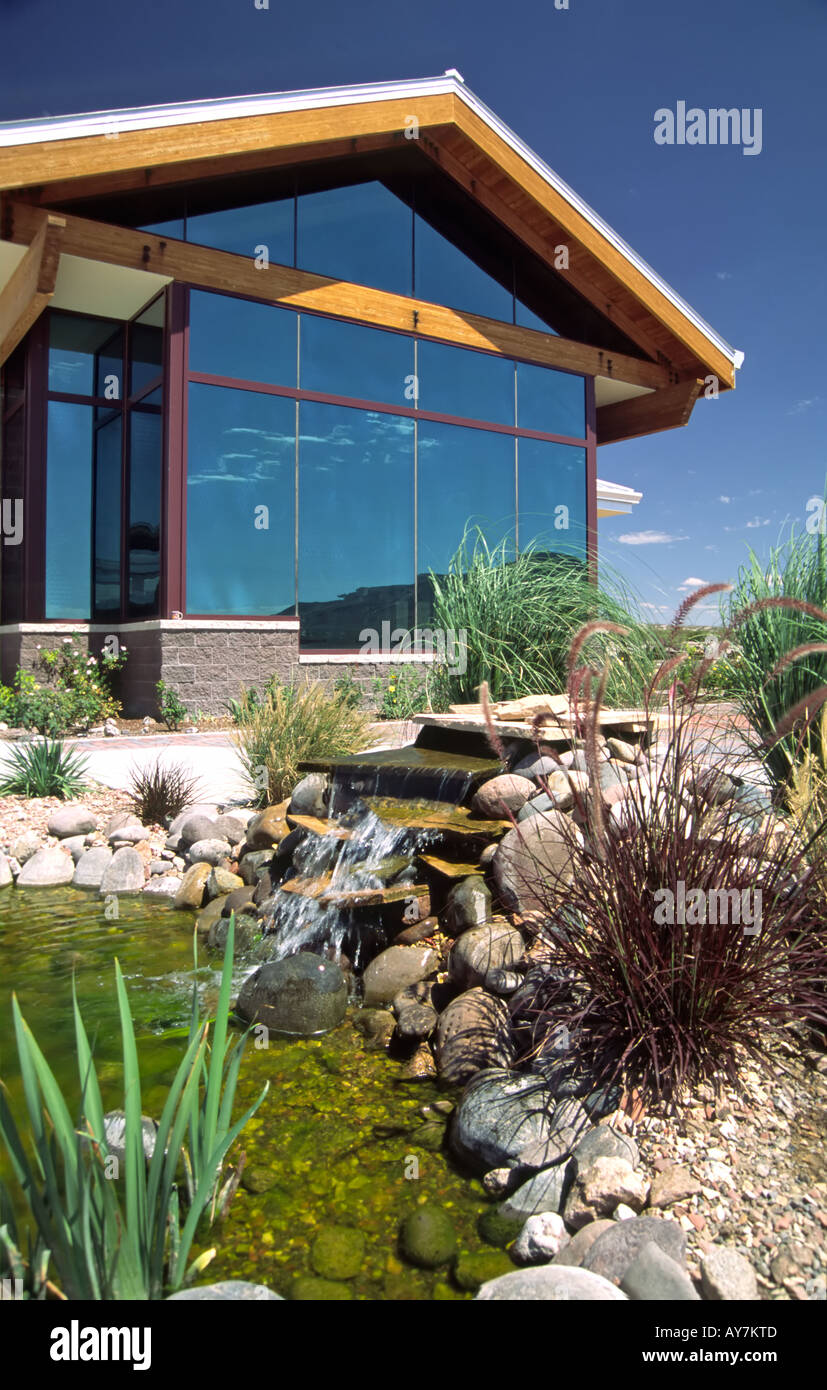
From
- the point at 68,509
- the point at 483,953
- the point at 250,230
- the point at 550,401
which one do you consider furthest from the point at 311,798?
the point at 550,401

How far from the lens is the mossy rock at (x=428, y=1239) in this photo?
2.36 metres

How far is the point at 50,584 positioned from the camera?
11.8 m

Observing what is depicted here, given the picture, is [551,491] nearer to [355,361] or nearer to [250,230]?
[355,361]

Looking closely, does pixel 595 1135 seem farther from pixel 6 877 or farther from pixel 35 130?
pixel 35 130

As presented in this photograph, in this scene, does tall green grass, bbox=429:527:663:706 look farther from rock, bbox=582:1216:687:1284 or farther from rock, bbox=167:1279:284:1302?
rock, bbox=167:1279:284:1302

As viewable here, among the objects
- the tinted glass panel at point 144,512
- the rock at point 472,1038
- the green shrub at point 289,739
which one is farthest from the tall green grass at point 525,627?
the tinted glass panel at point 144,512

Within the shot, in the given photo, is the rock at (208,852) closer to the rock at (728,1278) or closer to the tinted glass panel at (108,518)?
the rock at (728,1278)

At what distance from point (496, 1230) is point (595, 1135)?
363 mm

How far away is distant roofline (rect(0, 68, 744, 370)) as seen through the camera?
28.1 feet

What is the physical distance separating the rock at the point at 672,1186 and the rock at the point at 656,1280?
0.31m

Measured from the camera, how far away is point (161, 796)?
6.86m

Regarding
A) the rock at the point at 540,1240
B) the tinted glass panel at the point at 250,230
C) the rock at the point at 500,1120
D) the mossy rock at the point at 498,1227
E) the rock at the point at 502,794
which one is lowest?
the mossy rock at the point at 498,1227

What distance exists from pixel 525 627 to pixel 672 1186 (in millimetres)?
4915
